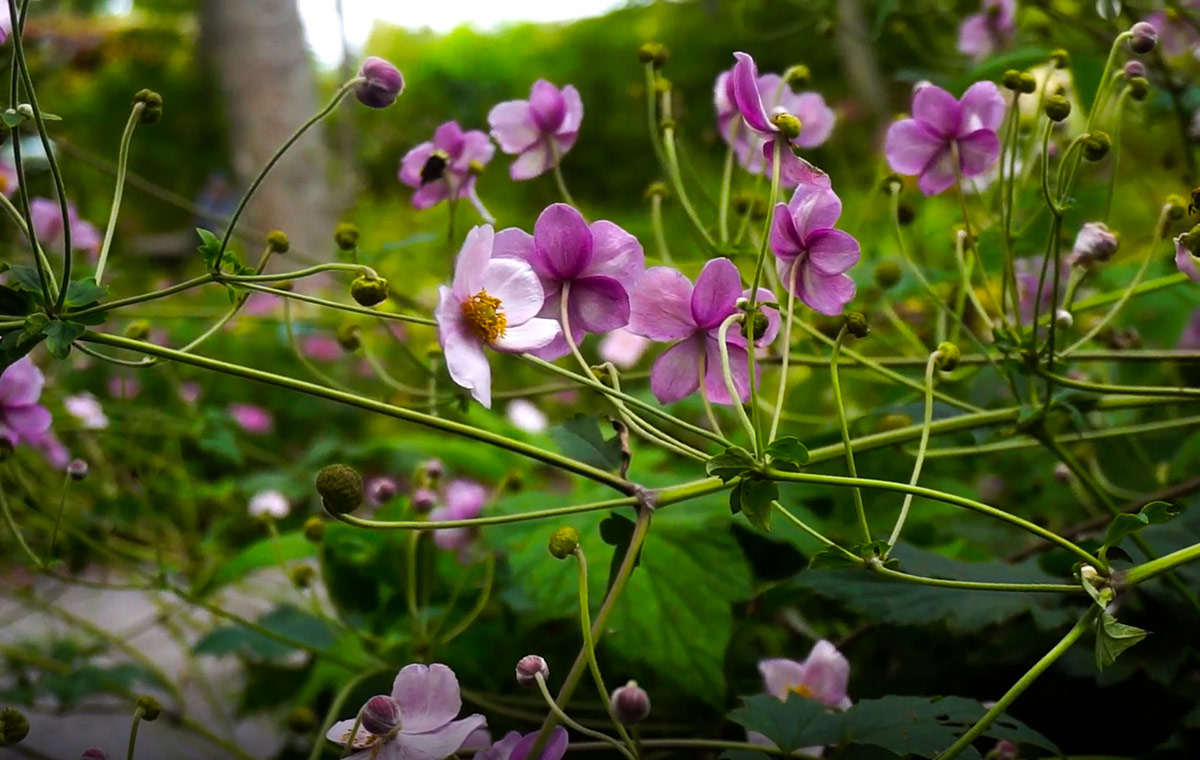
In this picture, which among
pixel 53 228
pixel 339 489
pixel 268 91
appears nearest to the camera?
pixel 339 489

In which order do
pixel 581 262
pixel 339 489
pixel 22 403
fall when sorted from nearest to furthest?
pixel 339 489 < pixel 581 262 < pixel 22 403

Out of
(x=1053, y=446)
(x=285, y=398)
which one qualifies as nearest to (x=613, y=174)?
(x=285, y=398)

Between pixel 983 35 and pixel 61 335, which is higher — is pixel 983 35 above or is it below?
below

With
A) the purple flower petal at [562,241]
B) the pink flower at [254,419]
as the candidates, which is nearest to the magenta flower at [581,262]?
the purple flower petal at [562,241]

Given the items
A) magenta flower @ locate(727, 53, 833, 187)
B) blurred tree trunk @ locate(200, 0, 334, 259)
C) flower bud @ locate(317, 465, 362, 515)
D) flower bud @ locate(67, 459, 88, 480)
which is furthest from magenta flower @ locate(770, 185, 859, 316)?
blurred tree trunk @ locate(200, 0, 334, 259)

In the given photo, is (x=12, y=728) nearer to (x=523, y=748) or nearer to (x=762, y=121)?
(x=523, y=748)

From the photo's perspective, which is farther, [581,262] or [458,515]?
[458,515]

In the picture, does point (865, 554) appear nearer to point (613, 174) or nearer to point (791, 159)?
point (791, 159)

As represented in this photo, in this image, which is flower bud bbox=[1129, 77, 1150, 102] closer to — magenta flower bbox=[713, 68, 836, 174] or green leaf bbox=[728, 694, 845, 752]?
magenta flower bbox=[713, 68, 836, 174]

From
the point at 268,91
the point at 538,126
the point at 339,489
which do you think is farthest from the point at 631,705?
the point at 268,91
